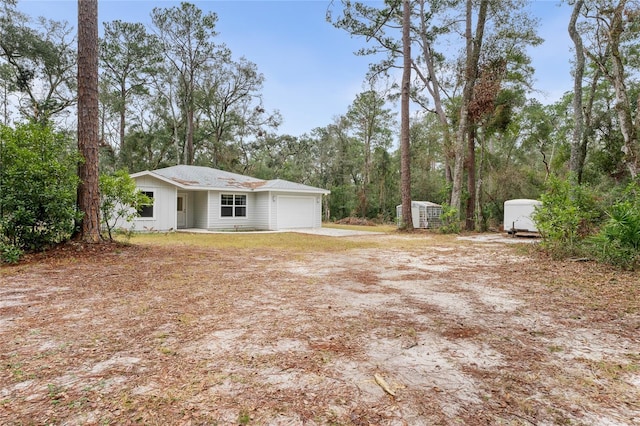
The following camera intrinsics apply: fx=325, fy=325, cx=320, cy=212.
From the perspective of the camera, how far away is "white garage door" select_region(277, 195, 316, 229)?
54.5ft

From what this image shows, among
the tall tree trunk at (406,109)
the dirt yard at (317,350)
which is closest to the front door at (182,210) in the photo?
the tall tree trunk at (406,109)

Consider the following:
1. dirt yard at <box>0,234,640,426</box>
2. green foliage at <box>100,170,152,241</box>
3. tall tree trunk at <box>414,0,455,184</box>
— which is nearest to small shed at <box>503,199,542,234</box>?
tall tree trunk at <box>414,0,455,184</box>

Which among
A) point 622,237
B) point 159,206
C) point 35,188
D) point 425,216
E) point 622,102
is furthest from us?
point 425,216

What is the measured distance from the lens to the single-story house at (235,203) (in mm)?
15641

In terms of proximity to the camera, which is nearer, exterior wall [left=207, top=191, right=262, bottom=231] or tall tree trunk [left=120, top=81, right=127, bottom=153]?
exterior wall [left=207, top=191, right=262, bottom=231]

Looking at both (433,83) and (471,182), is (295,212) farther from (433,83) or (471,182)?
(433,83)

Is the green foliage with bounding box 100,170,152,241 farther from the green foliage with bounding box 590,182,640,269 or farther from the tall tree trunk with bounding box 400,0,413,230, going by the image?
the tall tree trunk with bounding box 400,0,413,230

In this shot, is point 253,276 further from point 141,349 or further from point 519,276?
point 519,276

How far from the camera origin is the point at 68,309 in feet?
11.1

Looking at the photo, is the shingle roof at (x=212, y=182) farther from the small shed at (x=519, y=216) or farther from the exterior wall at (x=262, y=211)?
the small shed at (x=519, y=216)

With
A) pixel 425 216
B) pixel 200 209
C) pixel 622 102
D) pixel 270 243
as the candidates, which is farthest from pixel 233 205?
pixel 622 102

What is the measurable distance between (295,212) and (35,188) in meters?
11.7

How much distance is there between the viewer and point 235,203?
16547 mm

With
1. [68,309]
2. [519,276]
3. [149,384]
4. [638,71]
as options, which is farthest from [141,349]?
[638,71]
